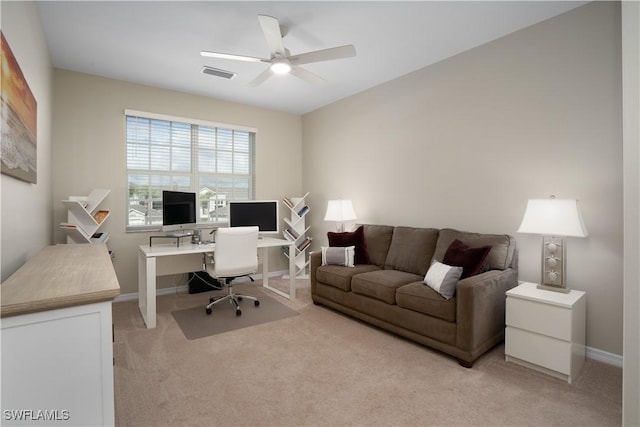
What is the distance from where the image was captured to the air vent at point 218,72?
12.2ft

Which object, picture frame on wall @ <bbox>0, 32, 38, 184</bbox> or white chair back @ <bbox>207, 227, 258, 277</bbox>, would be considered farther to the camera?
white chair back @ <bbox>207, 227, 258, 277</bbox>

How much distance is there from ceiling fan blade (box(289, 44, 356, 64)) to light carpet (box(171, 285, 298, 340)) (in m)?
2.55

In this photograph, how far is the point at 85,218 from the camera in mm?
3453

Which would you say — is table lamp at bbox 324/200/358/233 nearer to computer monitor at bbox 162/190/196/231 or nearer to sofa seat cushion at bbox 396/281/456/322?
sofa seat cushion at bbox 396/281/456/322

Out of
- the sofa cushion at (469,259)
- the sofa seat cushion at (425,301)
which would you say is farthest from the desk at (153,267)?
the sofa cushion at (469,259)

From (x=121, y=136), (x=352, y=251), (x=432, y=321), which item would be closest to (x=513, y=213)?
(x=432, y=321)

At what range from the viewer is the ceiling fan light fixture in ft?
9.27

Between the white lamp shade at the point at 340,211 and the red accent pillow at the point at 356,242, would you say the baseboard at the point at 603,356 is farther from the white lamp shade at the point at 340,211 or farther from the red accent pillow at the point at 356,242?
the white lamp shade at the point at 340,211

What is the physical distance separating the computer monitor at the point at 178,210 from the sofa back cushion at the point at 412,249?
2467mm

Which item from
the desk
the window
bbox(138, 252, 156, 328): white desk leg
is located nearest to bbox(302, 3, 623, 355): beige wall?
the desk

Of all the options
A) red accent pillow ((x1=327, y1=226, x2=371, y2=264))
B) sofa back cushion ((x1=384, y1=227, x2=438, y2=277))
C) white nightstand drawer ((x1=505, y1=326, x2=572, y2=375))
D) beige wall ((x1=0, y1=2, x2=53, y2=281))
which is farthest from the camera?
red accent pillow ((x1=327, y1=226, x2=371, y2=264))

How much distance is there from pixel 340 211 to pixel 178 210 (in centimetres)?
203

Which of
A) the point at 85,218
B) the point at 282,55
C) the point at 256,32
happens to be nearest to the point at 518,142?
the point at 282,55

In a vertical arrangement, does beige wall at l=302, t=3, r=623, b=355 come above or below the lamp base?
above
